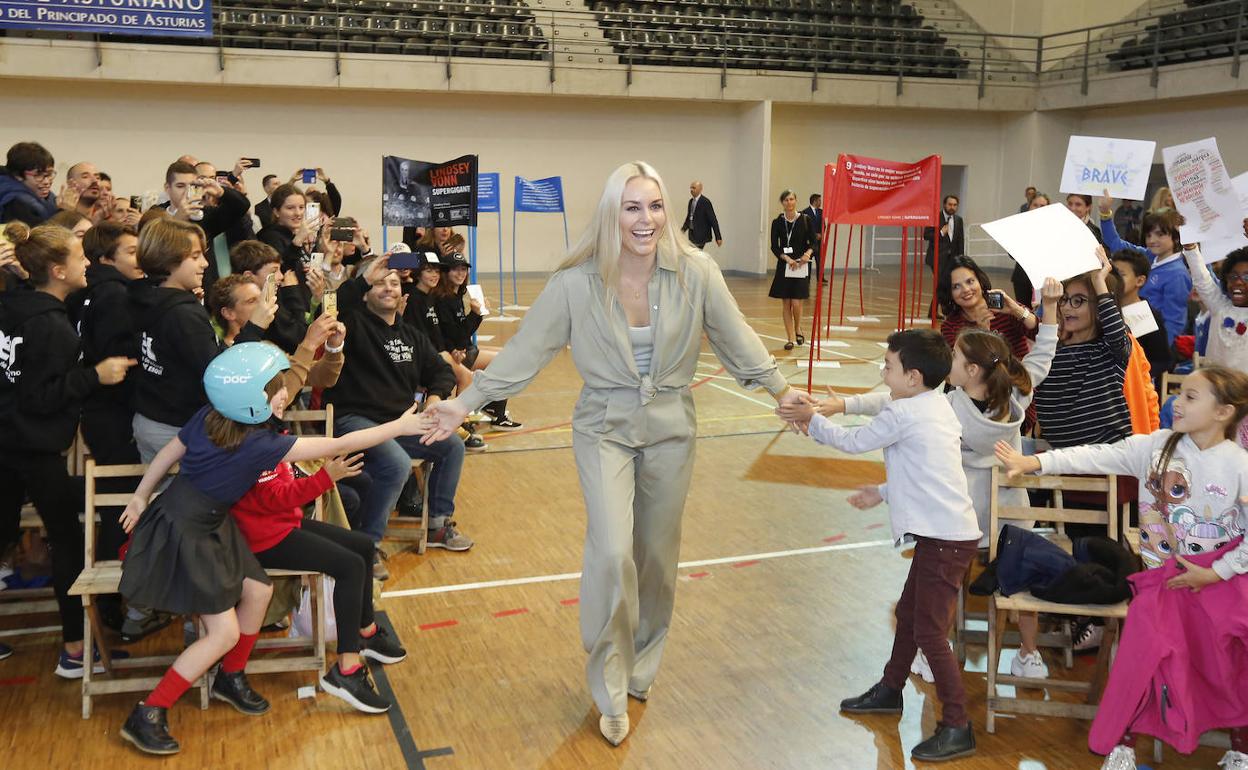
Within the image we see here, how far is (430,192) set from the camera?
9.16 m

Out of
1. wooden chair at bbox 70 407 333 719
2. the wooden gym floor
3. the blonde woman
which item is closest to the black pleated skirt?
wooden chair at bbox 70 407 333 719

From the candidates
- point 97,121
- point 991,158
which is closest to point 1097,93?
point 991,158

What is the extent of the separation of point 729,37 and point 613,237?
19.9 meters

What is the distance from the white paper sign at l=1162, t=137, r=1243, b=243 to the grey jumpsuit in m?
4.62

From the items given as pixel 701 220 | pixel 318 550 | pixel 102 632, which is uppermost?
pixel 701 220

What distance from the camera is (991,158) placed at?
2569cm

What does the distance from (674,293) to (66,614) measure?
2.76 meters

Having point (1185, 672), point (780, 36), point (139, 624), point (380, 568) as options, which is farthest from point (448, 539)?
point (780, 36)

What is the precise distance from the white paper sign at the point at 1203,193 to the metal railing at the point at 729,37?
46.5ft

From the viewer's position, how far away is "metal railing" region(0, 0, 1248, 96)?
63.6 feet

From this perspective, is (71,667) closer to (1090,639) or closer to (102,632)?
(102,632)

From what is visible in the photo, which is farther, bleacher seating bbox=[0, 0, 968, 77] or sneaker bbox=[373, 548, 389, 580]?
bleacher seating bbox=[0, 0, 968, 77]

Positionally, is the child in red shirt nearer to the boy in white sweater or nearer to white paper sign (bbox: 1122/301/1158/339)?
the boy in white sweater

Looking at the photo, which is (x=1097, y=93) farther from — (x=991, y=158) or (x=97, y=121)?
(x=97, y=121)
